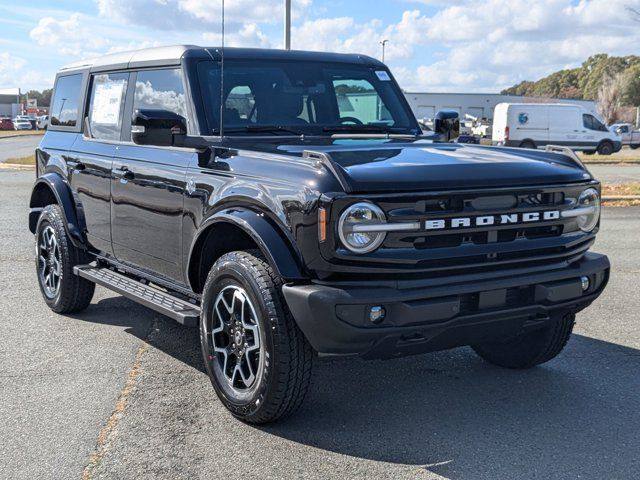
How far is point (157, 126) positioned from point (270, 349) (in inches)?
64.2

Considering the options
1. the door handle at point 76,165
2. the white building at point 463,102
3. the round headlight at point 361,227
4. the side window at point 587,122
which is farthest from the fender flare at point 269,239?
the white building at point 463,102

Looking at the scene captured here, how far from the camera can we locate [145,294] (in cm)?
498

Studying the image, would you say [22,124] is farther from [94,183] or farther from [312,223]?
[312,223]

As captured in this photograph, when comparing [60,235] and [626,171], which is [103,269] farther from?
[626,171]

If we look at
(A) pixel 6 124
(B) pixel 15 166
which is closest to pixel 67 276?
(B) pixel 15 166

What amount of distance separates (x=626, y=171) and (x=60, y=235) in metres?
20.5

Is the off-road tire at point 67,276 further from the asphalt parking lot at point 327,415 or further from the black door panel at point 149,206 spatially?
the black door panel at point 149,206

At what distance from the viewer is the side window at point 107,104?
5.71m

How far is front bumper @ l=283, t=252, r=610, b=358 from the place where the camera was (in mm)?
3475

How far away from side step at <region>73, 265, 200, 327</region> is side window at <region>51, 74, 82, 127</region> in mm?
1407

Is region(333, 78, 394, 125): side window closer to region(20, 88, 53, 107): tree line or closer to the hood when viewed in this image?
the hood

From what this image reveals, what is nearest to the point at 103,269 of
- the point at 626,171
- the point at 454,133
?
the point at 454,133

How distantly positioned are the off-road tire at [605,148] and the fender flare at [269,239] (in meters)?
31.7

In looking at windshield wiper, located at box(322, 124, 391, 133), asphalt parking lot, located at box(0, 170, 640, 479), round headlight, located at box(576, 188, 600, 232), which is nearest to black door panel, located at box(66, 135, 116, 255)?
asphalt parking lot, located at box(0, 170, 640, 479)
